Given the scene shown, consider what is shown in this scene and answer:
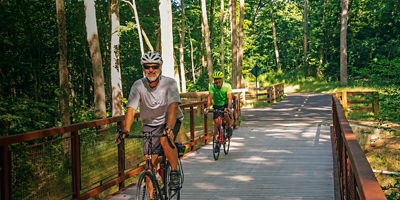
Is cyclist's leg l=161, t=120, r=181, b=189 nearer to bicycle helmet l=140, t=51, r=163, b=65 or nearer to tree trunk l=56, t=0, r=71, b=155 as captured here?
bicycle helmet l=140, t=51, r=163, b=65

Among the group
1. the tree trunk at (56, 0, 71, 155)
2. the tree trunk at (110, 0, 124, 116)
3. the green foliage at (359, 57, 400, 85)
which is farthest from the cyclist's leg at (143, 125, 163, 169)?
the tree trunk at (110, 0, 124, 116)

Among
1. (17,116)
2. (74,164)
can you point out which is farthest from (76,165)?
(17,116)

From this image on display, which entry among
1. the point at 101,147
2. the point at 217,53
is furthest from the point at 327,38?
the point at 101,147

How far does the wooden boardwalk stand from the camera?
7914 millimetres

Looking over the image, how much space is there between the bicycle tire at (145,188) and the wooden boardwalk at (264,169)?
2.04 m

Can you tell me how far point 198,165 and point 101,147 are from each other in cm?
355

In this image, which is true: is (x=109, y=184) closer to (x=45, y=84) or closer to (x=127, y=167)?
(x=127, y=167)

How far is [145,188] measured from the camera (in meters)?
5.57

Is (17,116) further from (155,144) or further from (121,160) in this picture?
(155,144)

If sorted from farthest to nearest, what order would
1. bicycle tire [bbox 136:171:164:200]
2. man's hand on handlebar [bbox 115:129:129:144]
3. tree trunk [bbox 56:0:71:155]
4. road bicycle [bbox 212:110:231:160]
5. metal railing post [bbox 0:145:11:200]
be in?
tree trunk [bbox 56:0:71:155]
road bicycle [bbox 212:110:231:160]
man's hand on handlebar [bbox 115:129:129:144]
bicycle tire [bbox 136:171:164:200]
metal railing post [bbox 0:145:11:200]

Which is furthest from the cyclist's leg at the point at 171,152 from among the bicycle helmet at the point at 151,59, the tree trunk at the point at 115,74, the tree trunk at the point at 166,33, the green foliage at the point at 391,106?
the tree trunk at the point at 115,74

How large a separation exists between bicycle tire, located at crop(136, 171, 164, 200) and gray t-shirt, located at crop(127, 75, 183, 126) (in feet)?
2.17

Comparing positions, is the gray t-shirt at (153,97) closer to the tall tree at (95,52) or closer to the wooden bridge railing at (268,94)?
the tall tree at (95,52)

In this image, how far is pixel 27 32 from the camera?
22.5 metres
